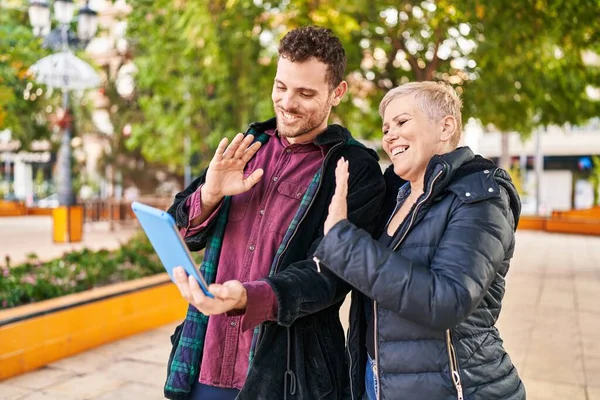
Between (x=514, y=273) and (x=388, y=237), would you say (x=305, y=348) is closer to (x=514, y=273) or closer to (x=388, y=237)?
(x=388, y=237)

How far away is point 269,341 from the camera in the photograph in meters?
1.89

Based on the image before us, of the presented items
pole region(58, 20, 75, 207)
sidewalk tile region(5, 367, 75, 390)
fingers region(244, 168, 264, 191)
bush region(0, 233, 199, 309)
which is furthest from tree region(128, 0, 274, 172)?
fingers region(244, 168, 264, 191)

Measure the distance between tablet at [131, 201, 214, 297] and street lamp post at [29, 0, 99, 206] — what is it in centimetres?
986

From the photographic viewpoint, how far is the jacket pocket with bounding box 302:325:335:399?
190 cm

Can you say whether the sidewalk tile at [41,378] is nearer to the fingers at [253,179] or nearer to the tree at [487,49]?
the fingers at [253,179]

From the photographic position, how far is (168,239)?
1529 mm

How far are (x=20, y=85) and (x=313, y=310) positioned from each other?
40.8 ft

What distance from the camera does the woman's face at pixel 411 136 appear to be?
1838mm

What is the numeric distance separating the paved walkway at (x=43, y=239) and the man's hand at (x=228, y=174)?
8.48 metres

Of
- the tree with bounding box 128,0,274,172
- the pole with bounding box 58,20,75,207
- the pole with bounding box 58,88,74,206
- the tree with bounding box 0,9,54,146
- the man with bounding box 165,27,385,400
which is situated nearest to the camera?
the man with bounding box 165,27,385,400

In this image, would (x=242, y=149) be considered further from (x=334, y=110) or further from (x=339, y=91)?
(x=334, y=110)

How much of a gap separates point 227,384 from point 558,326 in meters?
5.72

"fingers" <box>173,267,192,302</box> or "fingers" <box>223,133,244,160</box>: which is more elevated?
"fingers" <box>223,133,244,160</box>

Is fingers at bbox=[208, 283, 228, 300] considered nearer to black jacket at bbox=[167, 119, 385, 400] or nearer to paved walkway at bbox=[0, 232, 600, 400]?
black jacket at bbox=[167, 119, 385, 400]
